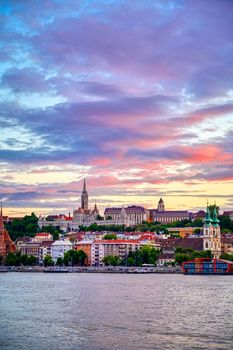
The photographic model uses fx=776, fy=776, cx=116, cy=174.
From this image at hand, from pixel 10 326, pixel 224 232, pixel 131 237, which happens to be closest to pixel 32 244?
pixel 131 237

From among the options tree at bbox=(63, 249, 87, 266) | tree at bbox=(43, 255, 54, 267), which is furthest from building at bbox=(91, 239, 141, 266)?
tree at bbox=(43, 255, 54, 267)

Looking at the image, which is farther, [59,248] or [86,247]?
[59,248]

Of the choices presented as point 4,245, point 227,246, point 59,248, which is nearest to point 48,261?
point 59,248

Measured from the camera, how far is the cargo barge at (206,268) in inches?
3317

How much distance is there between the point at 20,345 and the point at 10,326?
4445 millimetres

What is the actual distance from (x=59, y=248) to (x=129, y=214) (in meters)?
52.1

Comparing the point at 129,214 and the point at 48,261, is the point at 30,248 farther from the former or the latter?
the point at 129,214

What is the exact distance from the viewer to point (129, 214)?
565 feet

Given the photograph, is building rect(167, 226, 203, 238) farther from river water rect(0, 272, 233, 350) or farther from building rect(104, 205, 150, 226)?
river water rect(0, 272, 233, 350)

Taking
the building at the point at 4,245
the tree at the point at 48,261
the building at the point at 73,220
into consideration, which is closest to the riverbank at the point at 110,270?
the tree at the point at 48,261

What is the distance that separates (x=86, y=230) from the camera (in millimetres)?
150125

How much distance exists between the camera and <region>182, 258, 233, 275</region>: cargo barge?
84.2 meters

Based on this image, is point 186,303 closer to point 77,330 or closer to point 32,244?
point 77,330

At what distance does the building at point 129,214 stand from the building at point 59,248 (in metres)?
44.5
